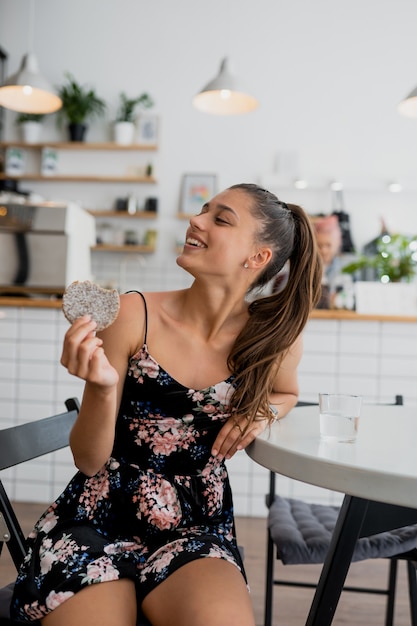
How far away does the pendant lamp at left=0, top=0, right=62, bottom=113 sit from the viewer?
3795 mm

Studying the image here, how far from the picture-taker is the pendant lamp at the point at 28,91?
379cm

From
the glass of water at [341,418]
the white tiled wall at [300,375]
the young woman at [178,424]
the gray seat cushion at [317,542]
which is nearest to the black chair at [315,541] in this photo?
the gray seat cushion at [317,542]

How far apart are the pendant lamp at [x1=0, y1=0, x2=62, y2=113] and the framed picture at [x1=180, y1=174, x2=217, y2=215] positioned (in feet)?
5.53

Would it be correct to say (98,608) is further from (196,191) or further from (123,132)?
(123,132)

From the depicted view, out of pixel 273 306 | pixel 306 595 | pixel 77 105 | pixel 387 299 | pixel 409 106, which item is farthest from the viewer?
pixel 77 105

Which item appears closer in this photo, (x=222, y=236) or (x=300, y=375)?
(x=222, y=236)

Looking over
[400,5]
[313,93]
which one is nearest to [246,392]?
[313,93]

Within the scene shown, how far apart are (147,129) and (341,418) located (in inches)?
190

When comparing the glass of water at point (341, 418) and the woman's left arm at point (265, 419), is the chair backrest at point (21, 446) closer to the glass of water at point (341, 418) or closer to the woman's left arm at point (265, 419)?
the woman's left arm at point (265, 419)

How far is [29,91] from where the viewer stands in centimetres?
385

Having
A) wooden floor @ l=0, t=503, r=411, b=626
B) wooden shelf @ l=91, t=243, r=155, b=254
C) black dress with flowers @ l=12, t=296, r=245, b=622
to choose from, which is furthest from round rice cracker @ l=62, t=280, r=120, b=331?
wooden shelf @ l=91, t=243, r=155, b=254

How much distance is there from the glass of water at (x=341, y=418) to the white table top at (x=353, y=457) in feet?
0.08

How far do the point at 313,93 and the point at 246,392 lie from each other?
4744mm

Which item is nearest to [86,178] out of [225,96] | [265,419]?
[225,96]
